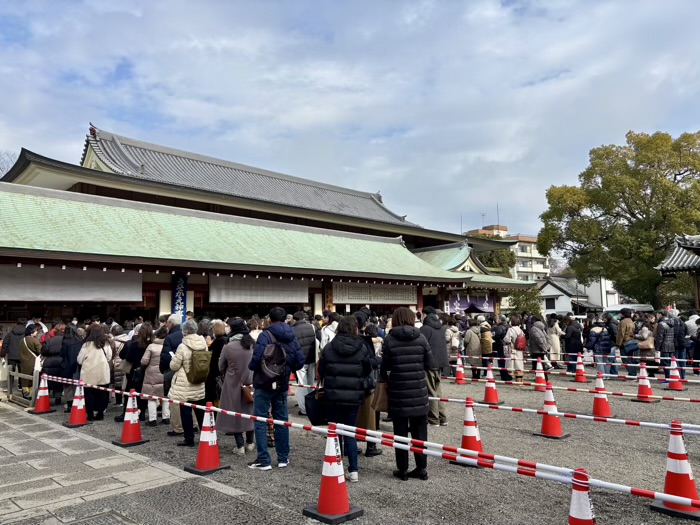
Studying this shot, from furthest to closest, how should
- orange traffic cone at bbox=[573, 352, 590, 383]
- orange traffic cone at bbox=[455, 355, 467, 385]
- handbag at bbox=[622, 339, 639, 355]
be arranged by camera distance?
handbag at bbox=[622, 339, 639, 355], orange traffic cone at bbox=[455, 355, 467, 385], orange traffic cone at bbox=[573, 352, 590, 383]

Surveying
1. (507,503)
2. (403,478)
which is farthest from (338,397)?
(507,503)

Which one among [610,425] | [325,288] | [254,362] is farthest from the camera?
[325,288]

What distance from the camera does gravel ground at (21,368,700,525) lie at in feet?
15.0

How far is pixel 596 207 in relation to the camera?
2952 centimetres

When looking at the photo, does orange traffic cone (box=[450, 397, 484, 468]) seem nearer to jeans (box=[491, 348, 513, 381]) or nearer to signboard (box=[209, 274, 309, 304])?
jeans (box=[491, 348, 513, 381])

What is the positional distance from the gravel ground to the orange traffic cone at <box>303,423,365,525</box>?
0.12m

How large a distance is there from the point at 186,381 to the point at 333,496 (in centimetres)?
323

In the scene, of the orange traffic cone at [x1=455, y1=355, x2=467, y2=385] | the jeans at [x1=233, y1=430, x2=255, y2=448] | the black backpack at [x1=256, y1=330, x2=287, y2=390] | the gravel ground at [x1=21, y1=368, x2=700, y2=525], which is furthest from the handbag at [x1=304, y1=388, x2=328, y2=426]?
the orange traffic cone at [x1=455, y1=355, x2=467, y2=385]

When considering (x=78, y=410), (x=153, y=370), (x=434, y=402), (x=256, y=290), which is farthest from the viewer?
(x=256, y=290)

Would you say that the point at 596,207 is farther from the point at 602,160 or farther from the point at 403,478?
the point at 403,478

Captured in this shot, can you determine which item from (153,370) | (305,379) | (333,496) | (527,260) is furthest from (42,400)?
(527,260)

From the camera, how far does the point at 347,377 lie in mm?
5480

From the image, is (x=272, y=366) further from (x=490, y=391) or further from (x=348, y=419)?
(x=490, y=391)

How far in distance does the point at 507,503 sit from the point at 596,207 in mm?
28295
